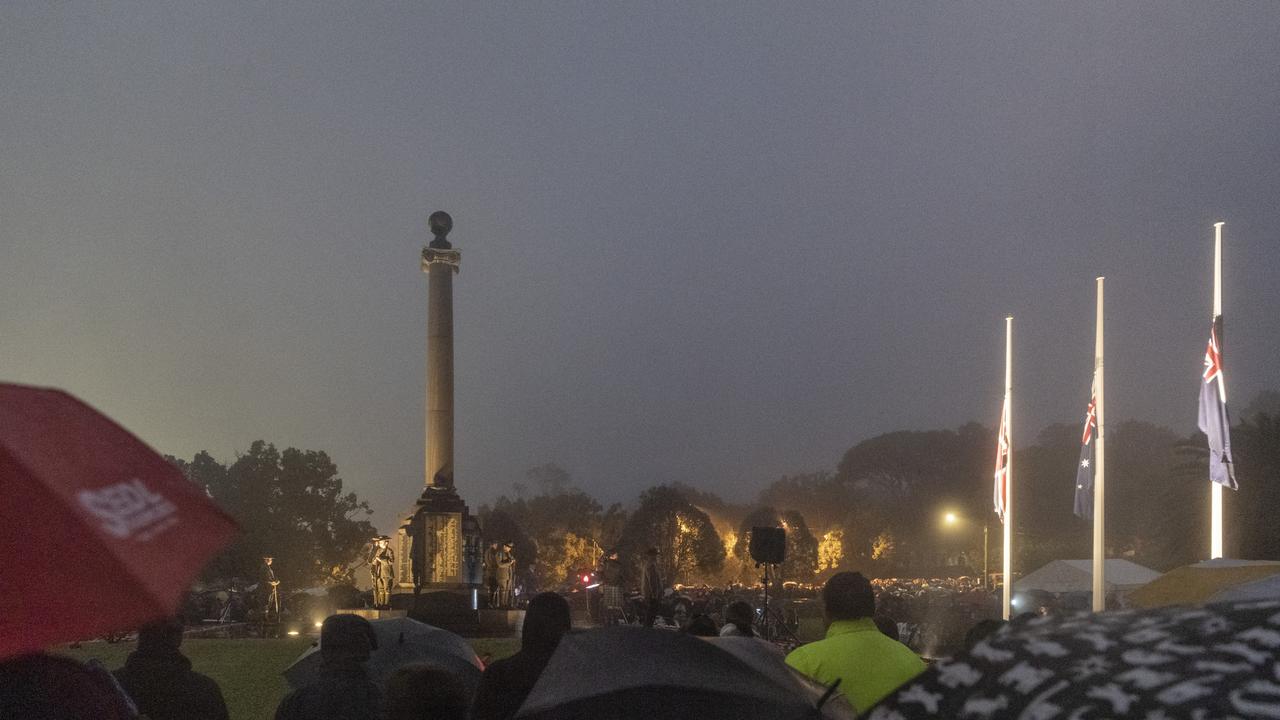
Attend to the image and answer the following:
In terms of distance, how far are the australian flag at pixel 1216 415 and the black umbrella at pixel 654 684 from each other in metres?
18.5

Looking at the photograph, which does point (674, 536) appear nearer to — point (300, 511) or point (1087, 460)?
point (300, 511)

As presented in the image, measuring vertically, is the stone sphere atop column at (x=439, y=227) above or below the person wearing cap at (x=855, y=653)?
above

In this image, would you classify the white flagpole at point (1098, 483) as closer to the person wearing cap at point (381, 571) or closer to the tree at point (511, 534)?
the person wearing cap at point (381, 571)

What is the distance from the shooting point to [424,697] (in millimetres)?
3990

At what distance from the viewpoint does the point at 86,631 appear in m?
2.27

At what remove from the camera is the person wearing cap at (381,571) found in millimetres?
40406

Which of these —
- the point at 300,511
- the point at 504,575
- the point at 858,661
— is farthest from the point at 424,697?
the point at 300,511

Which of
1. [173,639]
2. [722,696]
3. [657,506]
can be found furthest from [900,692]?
[657,506]

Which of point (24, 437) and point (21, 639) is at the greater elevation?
point (24, 437)

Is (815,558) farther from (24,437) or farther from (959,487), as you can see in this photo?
(24,437)

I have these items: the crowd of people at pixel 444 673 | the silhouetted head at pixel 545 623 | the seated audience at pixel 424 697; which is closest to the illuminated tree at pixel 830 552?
the crowd of people at pixel 444 673

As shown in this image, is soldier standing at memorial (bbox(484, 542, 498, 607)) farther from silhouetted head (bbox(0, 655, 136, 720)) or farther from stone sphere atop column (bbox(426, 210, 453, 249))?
silhouetted head (bbox(0, 655, 136, 720))

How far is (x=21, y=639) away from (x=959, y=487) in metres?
122

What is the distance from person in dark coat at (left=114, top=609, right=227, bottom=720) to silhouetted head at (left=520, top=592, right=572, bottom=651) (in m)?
1.72
